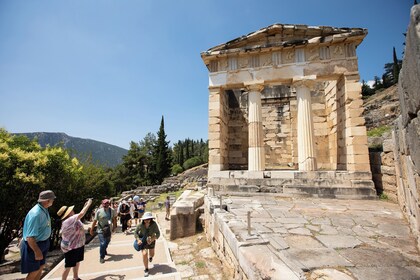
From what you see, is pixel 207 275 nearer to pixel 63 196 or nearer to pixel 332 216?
pixel 332 216

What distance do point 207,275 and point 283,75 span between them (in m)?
7.67

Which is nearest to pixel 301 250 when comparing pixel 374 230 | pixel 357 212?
pixel 374 230

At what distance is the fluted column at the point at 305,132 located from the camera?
7.60 m

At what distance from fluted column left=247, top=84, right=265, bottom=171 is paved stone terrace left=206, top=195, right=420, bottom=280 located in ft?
9.34

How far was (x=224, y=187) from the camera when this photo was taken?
776 cm

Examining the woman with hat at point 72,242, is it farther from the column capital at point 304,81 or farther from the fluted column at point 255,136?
the column capital at point 304,81

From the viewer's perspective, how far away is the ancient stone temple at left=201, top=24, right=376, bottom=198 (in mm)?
7176

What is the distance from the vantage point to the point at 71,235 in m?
3.96

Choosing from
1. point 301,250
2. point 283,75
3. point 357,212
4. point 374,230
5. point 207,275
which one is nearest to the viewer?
point 301,250

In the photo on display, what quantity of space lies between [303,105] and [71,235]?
843cm

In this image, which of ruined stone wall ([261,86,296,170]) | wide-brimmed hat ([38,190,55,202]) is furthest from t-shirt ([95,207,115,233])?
ruined stone wall ([261,86,296,170])

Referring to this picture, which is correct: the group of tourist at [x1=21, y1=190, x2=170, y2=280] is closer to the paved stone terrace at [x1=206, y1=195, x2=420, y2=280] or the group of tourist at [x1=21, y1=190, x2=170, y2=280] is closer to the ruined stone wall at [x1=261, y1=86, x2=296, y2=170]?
the paved stone terrace at [x1=206, y1=195, x2=420, y2=280]

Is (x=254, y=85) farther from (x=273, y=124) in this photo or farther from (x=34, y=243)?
(x=34, y=243)

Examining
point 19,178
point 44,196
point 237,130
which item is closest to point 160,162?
point 237,130
